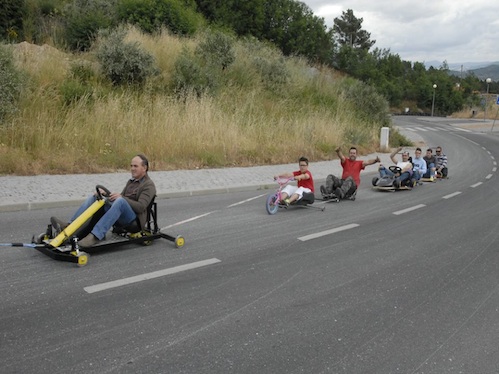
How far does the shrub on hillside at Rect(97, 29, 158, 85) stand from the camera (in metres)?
16.8

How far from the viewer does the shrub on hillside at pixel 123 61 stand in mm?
16797

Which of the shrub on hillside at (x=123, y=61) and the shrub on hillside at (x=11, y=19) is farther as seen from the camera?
the shrub on hillside at (x=11, y=19)

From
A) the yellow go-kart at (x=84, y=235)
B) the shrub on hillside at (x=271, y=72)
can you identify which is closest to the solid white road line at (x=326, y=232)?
the yellow go-kart at (x=84, y=235)

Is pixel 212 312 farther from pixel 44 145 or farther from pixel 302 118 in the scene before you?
pixel 302 118

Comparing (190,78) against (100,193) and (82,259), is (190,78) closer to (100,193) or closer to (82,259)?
(100,193)

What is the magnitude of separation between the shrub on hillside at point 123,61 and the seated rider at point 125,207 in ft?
37.5

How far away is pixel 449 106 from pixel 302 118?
70.4 m

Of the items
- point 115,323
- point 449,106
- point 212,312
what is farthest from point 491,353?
point 449,106

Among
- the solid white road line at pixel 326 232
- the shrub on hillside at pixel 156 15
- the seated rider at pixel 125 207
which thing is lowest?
the solid white road line at pixel 326 232

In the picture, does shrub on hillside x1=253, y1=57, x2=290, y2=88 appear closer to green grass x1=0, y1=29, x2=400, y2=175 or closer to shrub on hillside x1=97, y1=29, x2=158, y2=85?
green grass x1=0, y1=29, x2=400, y2=175

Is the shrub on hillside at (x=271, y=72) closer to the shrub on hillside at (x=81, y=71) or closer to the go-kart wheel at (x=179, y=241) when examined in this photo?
the shrub on hillside at (x=81, y=71)

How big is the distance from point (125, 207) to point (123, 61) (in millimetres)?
12361

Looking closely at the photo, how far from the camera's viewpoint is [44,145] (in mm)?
11547

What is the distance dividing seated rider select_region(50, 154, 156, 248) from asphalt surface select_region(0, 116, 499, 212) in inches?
118
